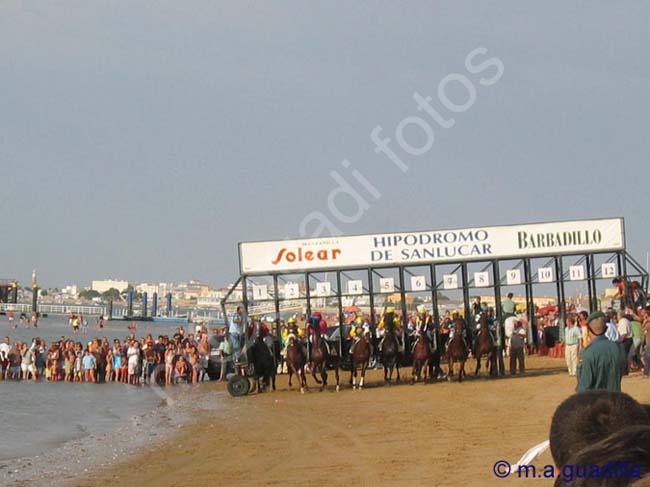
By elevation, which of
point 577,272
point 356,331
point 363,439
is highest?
point 577,272

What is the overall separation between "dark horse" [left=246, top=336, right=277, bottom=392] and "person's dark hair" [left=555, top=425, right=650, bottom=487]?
2131 centimetres

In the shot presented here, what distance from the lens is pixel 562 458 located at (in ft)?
8.66

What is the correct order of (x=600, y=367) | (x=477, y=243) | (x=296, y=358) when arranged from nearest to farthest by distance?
(x=600, y=367) → (x=296, y=358) → (x=477, y=243)

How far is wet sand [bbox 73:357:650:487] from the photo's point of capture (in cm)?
1138

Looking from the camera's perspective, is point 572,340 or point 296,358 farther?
point 296,358

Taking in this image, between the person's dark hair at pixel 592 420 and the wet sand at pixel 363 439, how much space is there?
23.0 feet

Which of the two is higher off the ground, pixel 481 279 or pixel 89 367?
pixel 481 279

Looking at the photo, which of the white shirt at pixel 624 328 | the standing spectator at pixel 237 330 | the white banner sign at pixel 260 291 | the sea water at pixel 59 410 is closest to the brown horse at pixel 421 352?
the white banner sign at pixel 260 291

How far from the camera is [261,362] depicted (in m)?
23.6

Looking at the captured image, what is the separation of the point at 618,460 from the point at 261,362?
71.2 ft

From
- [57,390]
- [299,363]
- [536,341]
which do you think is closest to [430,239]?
[299,363]

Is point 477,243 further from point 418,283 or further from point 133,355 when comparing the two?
point 133,355

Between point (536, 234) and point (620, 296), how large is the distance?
3.28 meters

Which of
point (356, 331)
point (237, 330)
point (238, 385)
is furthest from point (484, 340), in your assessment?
point (237, 330)
